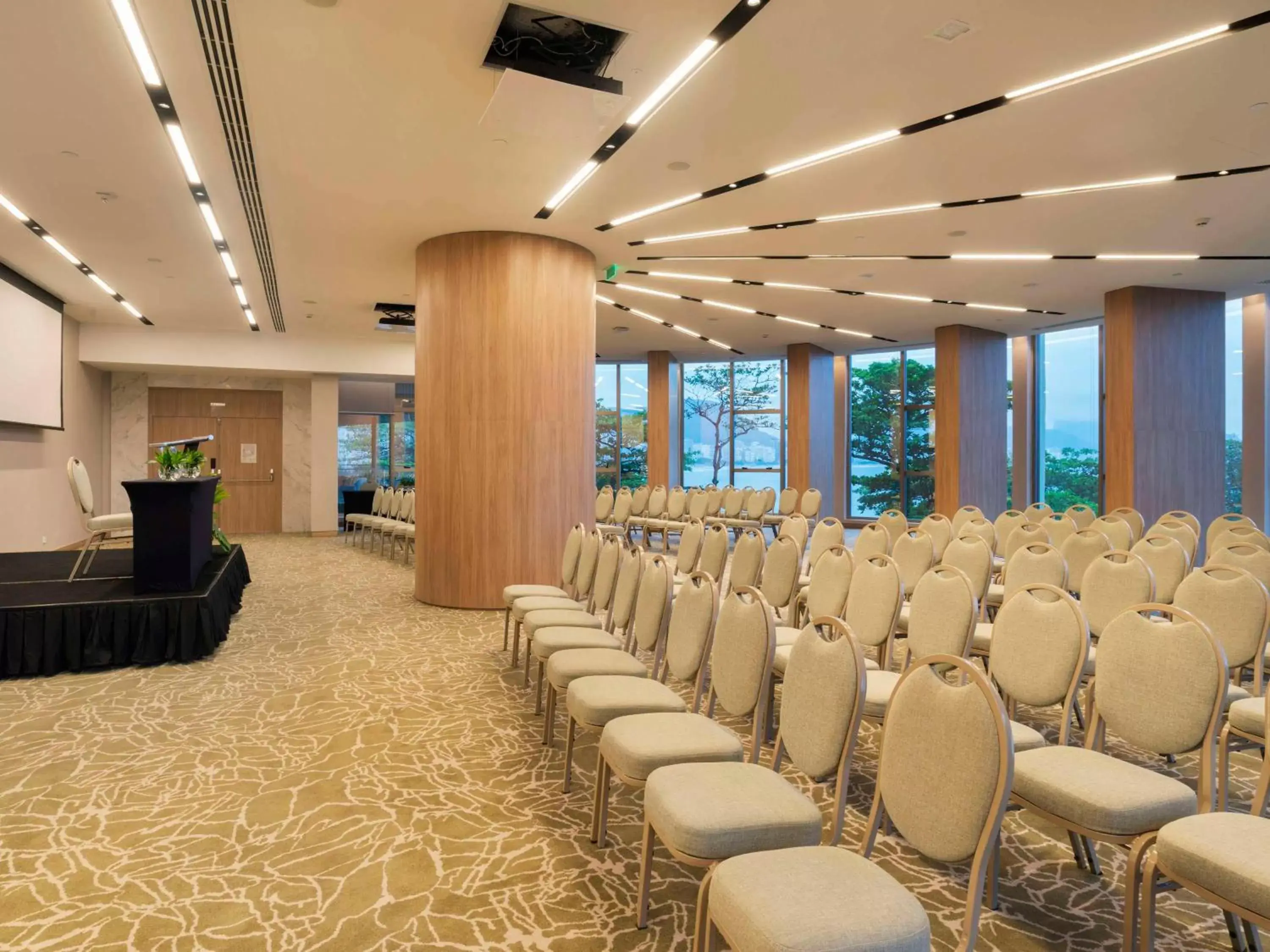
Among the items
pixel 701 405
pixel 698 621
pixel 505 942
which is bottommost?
pixel 505 942

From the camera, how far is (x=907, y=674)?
2.06m

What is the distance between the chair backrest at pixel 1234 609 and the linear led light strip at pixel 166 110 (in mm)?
5972

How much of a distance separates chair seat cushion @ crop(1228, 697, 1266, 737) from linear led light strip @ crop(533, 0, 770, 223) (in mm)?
3729

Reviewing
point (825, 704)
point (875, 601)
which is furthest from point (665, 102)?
point (825, 704)

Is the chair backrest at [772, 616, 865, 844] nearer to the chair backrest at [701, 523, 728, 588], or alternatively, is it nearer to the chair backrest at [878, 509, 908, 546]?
the chair backrest at [701, 523, 728, 588]

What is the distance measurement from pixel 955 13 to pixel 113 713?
233 inches

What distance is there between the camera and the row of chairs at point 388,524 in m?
11.2

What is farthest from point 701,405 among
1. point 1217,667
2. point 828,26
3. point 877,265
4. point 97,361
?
Answer: point 1217,667

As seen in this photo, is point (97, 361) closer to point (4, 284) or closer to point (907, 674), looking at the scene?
point (4, 284)

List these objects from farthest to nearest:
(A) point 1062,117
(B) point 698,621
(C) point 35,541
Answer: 1. (C) point 35,541
2. (A) point 1062,117
3. (B) point 698,621

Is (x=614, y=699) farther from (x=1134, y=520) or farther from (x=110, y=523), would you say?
(x=1134, y=520)

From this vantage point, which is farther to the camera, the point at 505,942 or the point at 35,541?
the point at 35,541

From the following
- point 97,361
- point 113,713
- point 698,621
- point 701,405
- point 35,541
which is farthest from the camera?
point 701,405

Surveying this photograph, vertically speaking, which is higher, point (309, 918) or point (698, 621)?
point (698, 621)
